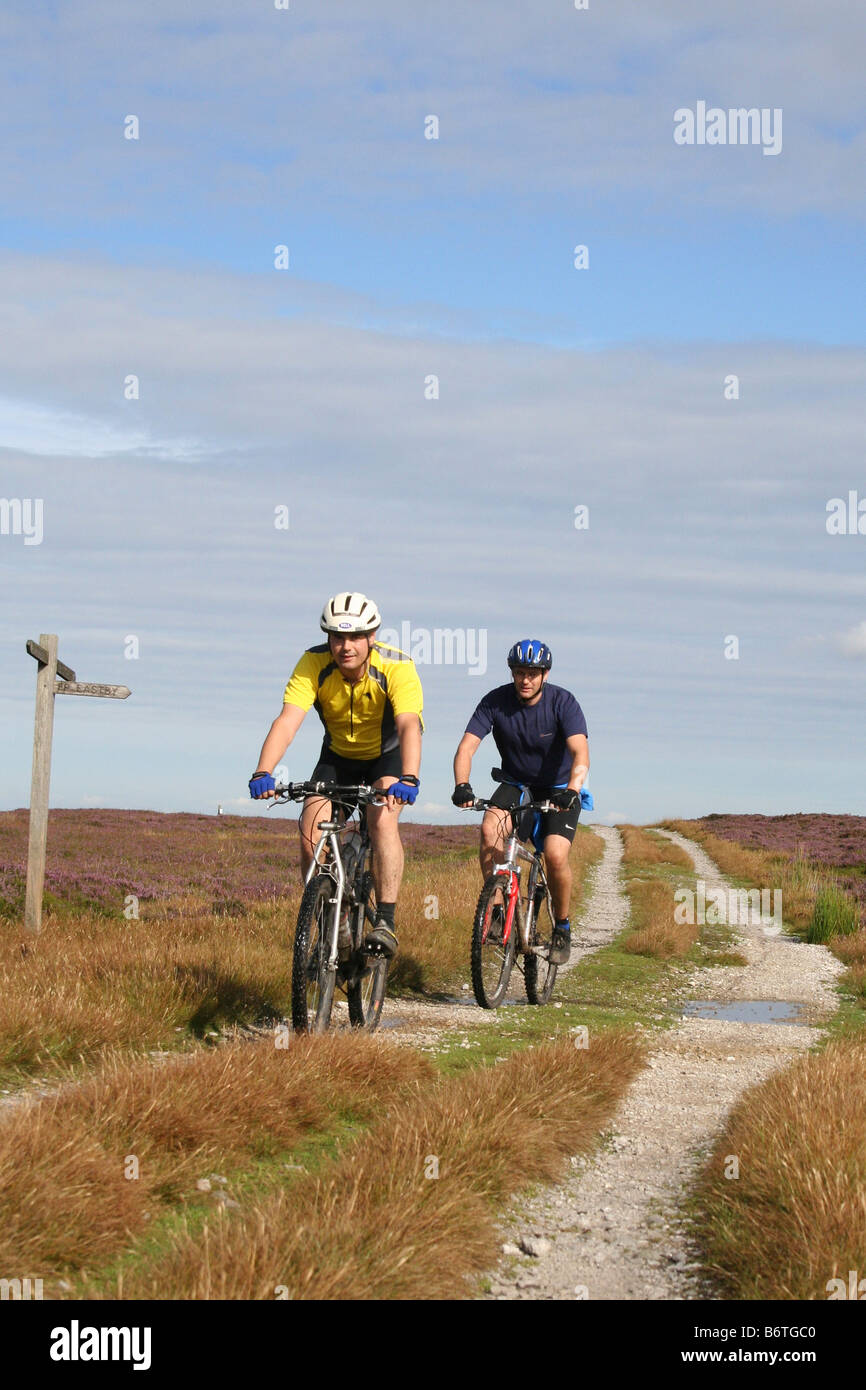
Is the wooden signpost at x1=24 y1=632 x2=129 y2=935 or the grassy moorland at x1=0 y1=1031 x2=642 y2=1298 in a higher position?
the wooden signpost at x1=24 y1=632 x2=129 y2=935

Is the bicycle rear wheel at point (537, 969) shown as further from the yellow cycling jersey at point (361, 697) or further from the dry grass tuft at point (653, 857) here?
the dry grass tuft at point (653, 857)

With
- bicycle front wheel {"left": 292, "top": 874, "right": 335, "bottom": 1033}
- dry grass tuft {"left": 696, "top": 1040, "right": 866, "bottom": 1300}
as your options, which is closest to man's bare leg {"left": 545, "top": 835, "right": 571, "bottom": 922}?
bicycle front wheel {"left": 292, "top": 874, "right": 335, "bottom": 1033}

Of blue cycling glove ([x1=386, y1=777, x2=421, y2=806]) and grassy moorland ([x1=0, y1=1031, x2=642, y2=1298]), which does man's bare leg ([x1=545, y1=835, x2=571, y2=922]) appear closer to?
blue cycling glove ([x1=386, y1=777, x2=421, y2=806])

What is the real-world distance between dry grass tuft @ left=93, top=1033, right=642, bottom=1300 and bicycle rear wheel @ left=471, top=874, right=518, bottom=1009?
3.18 meters

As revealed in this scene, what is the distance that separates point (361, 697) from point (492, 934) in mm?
2832

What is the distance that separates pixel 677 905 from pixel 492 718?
32.1ft

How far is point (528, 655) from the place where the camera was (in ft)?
31.5

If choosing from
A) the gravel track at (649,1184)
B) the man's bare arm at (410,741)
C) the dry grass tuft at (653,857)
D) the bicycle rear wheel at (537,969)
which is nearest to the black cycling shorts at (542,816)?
the bicycle rear wheel at (537,969)

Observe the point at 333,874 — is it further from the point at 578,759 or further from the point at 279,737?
the point at 578,759

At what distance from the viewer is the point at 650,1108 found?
6.52 meters

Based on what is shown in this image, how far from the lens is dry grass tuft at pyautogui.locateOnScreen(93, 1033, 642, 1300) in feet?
11.5

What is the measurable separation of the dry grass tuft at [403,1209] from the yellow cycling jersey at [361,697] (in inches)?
98.1

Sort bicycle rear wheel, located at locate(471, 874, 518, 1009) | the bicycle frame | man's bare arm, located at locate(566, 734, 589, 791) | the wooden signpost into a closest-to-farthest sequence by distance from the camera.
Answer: bicycle rear wheel, located at locate(471, 874, 518, 1009) < man's bare arm, located at locate(566, 734, 589, 791) < the bicycle frame < the wooden signpost

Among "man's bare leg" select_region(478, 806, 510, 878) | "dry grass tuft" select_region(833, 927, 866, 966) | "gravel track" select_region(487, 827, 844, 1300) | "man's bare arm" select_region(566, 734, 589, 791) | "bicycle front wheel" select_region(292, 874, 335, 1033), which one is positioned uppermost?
"man's bare arm" select_region(566, 734, 589, 791)
